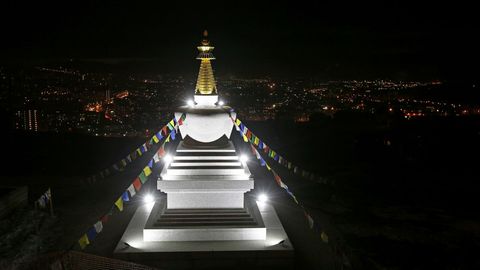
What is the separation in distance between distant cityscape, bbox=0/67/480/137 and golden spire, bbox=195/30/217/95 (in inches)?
319

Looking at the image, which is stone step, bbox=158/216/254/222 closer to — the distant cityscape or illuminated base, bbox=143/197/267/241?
illuminated base, bbox=143/197/267/241

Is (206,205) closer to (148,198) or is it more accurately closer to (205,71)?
(205,71)

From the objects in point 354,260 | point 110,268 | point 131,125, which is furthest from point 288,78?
point 110,268

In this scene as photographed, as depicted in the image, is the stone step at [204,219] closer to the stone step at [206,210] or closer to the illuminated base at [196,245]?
the stone step at [206,210]

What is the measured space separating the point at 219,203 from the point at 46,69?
1901 cm

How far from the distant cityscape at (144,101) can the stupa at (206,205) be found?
8.29m

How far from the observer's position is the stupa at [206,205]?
6.56 metres

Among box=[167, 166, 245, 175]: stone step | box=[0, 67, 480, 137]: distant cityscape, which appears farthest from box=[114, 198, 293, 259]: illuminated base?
box=[0, 67, 480, 137]: distant cityscape

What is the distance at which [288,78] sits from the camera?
18297 millimetres

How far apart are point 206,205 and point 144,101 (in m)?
13.4

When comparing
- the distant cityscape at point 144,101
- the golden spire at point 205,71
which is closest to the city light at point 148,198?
the golden spire at point 205,71

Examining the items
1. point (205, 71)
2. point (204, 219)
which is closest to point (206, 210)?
point (204, 219)

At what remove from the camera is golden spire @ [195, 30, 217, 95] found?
758cm

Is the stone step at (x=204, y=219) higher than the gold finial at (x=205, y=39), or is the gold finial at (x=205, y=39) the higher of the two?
the gold finial at (x=205, y=39)
